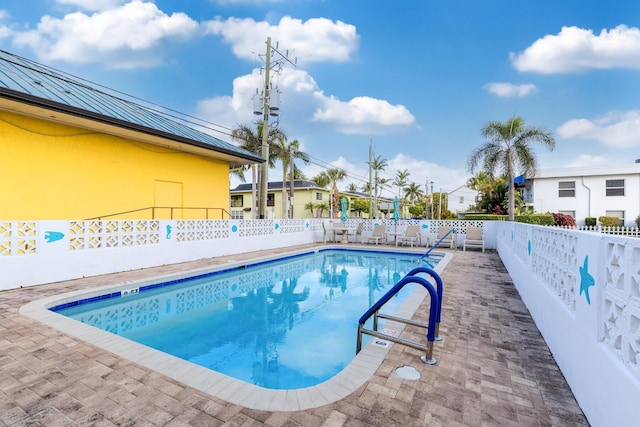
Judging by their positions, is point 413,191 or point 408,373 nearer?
point 408,373

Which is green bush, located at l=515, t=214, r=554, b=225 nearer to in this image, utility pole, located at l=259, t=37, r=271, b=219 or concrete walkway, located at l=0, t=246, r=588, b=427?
utility pole, located at l=259, t=37, r=271, b=219

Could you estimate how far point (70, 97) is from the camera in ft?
29.9

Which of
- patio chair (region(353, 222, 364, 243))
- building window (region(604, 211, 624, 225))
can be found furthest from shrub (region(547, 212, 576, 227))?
patio chair (region(353, 222, 364, 243))

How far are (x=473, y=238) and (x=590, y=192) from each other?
15.2 metres

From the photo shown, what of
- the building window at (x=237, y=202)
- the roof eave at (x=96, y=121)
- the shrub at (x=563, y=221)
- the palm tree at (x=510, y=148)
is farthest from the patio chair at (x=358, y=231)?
the building window at (x=237, y=202)

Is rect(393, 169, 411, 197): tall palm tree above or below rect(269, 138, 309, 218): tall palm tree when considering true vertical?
above

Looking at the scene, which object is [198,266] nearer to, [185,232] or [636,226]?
[185,232]

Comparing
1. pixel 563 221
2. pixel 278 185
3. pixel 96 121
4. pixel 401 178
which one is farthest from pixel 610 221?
pixel 401 178

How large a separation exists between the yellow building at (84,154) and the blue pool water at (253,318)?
5.27m

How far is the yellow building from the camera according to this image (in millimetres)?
8367

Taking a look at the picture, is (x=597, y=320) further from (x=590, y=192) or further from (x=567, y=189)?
(x=590, y=192)

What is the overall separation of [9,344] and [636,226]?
3016cm

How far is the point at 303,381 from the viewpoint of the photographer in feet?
12.1

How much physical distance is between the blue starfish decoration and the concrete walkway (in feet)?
3.10
